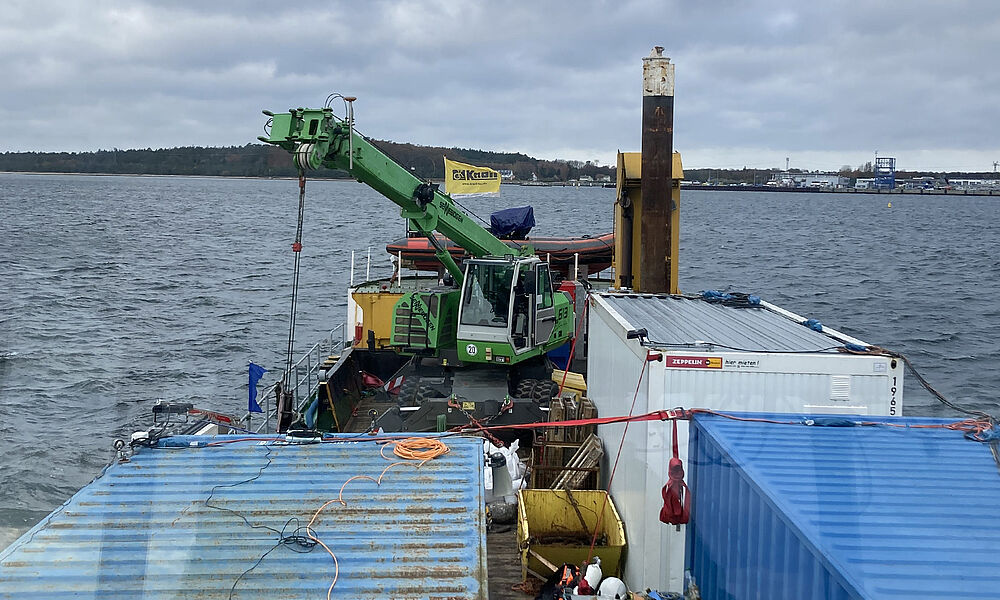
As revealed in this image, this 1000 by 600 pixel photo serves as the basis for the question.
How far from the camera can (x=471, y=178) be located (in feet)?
79.2

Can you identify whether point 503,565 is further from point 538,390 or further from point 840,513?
point 538,390

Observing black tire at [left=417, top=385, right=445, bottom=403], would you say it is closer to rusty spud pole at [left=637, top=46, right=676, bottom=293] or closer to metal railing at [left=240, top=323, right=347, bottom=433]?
metal railing at [left=240, top=323, right=347, bottom=433]

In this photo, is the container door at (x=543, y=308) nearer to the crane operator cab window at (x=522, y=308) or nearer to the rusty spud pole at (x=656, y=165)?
the crane operator cab window at (x=522, y=308)

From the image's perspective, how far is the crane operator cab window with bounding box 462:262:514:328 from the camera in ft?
51.6

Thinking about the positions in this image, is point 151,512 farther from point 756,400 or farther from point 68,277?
point 68,277

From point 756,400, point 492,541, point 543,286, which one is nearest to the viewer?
point 756,400

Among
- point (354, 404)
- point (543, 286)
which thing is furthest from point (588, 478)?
point (354, 404)

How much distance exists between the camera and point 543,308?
16.3 meters

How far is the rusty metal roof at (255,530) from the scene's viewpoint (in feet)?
18.6

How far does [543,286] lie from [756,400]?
829 centimetres

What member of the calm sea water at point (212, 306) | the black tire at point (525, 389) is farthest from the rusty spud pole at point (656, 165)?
the calm sea water at point (212, 306)

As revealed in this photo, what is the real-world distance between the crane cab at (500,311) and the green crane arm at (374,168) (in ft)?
3.37

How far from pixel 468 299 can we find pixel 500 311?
65 centimetres

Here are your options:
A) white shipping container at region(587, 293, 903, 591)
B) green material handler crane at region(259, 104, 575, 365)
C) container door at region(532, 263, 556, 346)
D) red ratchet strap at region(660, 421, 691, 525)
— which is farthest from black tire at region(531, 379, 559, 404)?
red ratchet strap at region(660, 421, 691, 525)
